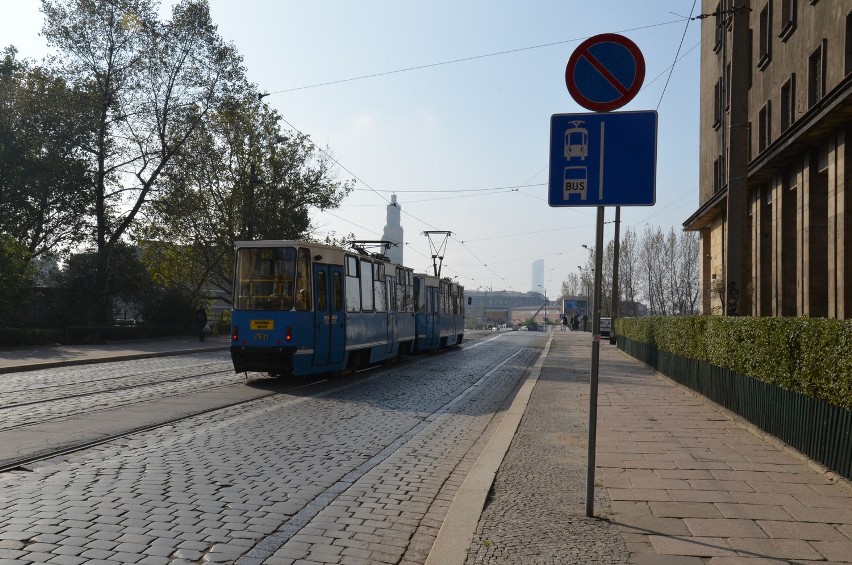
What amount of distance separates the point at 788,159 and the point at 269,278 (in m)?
15.5

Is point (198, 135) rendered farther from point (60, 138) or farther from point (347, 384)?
point (347, 384)

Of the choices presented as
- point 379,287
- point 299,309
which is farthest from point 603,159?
point 379,287

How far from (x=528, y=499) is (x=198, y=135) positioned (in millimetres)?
38204

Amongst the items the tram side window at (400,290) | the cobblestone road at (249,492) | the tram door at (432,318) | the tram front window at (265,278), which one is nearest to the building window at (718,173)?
the tram door at (432,318)

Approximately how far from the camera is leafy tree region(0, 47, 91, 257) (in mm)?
38625

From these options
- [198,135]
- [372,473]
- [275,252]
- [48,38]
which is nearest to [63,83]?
[48,38]

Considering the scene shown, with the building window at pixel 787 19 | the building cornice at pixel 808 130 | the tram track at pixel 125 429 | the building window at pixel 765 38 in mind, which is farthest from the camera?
the building window at pixel 765 38

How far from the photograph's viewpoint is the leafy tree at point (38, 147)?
127 feet

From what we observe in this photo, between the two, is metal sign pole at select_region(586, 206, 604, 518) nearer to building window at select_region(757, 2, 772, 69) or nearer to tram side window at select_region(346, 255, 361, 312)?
tram side window at select_region(346, 255, 361, 312)

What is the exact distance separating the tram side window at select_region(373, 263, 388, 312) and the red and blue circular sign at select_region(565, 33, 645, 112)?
16098mm

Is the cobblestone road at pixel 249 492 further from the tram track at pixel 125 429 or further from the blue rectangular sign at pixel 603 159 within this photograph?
the blue rectangular sign at pixel 603 159

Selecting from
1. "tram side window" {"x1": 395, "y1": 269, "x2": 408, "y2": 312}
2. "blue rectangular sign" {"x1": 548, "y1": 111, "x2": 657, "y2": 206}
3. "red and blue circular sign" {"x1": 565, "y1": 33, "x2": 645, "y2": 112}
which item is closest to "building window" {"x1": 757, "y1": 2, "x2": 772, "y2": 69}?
"tram side window" {"x1": 395, "y1": 269, "x2": 408, "y2": 312}

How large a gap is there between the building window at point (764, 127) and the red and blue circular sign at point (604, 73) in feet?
77.9

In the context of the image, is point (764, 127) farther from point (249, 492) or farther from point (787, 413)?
point (249, 492)
